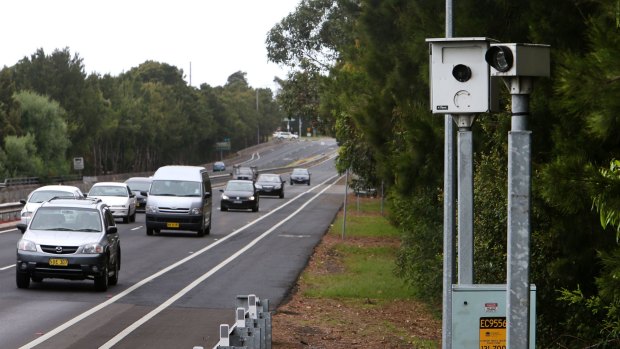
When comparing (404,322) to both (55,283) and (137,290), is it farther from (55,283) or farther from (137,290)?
(55,283)

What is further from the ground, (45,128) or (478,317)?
(45,128)

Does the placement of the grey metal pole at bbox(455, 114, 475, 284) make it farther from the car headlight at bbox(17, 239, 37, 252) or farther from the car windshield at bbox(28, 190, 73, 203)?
the car windshield at bbox(28, 190, 73, 203)

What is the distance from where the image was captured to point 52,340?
17.3 metres

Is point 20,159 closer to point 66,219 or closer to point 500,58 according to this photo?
point 66,219

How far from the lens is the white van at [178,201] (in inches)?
1626

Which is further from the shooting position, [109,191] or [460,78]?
[109,191]

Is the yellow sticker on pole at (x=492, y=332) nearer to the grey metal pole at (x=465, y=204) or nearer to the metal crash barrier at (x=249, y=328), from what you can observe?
the grey metal pole at (x=465, y=204)

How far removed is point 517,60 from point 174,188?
3493 cm

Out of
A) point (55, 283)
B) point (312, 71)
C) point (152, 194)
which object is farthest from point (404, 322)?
point (312, 71)

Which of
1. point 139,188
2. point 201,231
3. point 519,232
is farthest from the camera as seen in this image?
point 139,188

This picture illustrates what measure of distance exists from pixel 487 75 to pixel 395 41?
1468 cm

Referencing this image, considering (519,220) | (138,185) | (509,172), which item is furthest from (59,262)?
(138,185)

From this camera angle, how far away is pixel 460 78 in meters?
10.4

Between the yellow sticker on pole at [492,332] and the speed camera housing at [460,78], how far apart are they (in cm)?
191
